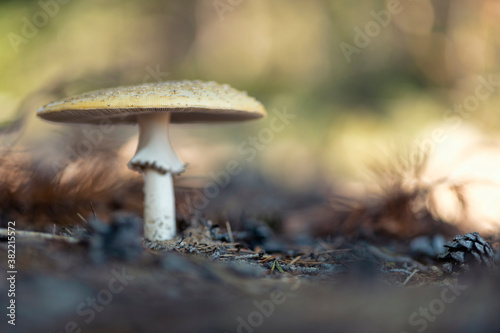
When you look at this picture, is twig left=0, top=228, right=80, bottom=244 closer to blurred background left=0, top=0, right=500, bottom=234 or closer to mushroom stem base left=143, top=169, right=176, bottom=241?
mushroom stem base left=143, top=169, right=176, bottom=241

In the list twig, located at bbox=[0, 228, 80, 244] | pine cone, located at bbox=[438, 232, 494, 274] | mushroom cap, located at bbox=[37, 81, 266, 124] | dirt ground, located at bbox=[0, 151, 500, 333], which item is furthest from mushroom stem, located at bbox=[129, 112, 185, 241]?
pine cone, located at bbox=[438, 232, 494, 274]

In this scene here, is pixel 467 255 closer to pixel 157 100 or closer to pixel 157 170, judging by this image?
pixel 157 100

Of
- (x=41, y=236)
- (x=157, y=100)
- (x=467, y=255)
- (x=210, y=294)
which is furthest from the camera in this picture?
(x=157, y=100)

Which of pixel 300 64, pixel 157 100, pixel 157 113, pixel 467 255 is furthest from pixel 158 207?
pixel 300 64

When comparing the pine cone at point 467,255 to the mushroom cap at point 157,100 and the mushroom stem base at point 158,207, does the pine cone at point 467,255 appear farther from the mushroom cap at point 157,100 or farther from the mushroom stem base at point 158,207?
the mushroom stem base at point 158,207

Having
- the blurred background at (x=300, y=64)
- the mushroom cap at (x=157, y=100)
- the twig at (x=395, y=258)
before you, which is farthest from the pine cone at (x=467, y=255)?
the blurred background at (x=300, y=64)
